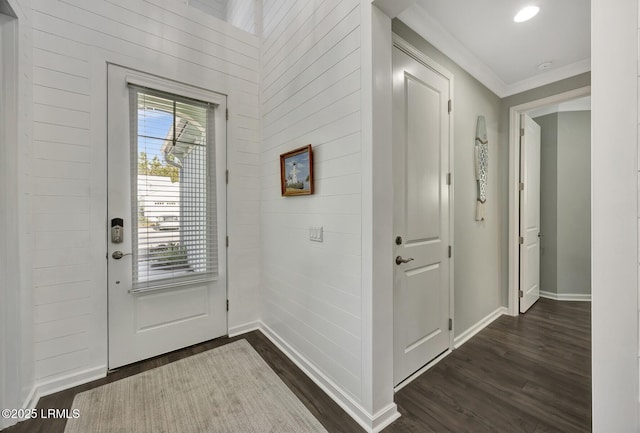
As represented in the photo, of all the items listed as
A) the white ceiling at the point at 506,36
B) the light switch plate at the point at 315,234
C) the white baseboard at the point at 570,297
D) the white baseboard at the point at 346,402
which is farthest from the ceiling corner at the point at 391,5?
the white baseboard at the point at 570,297

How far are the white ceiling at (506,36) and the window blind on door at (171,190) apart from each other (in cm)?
195

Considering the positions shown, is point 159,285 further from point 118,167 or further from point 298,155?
point 298,155

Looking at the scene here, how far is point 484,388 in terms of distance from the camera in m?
1.85

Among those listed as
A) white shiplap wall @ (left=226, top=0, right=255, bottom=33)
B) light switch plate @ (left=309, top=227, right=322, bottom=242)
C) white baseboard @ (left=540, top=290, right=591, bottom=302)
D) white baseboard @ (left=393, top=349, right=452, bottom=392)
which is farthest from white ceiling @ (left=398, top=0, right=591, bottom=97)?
white baseboard @ (left=540, top=290, right=591, bottom=302)

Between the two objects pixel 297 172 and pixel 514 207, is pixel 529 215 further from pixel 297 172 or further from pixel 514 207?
pixel 297 172

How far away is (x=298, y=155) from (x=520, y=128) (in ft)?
9.03

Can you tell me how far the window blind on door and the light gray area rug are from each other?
718 mm

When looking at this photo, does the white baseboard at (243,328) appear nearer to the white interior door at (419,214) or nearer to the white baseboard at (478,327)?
the white interior door at (419,214)

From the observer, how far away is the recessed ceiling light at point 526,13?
1958 millimetres

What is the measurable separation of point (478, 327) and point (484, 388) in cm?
100

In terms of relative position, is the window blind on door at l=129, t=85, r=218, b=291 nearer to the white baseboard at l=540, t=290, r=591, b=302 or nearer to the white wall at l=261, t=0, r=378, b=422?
the white wall at l=261, t=0, r=378, b=422

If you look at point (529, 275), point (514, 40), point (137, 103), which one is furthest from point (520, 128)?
point (137, 103)

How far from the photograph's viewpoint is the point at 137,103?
217cm

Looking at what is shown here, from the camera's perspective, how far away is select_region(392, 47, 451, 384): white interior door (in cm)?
187
